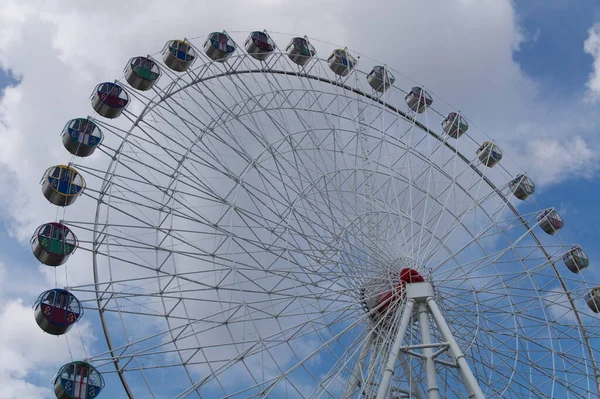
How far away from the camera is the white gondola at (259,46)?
30.2 metres

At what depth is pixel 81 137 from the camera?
25.5 m

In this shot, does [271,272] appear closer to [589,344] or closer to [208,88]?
[208,88]

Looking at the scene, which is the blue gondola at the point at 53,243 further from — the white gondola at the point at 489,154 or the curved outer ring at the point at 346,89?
the white gondola at the point at 489,154

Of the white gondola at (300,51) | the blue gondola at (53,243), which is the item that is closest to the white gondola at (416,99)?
the white gondola at (300,51)

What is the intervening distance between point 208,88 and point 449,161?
34.1ft

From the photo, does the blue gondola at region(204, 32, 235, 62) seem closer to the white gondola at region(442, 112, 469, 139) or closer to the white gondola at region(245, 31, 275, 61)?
the white gondola at region(245, 31, 275, 61)

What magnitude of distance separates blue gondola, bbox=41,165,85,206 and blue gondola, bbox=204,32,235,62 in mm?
6938

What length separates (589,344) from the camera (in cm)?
3028

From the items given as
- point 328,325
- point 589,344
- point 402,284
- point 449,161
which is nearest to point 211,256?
point 328,325

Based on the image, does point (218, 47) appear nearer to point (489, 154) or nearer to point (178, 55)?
point (178, 55)

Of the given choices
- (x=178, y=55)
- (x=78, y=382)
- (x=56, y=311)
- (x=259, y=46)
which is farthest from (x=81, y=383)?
(x=259, y=46)

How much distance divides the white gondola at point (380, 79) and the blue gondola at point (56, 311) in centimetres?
1598

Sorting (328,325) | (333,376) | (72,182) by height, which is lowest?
(333,376)

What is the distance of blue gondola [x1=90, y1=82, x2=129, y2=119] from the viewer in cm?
2652
